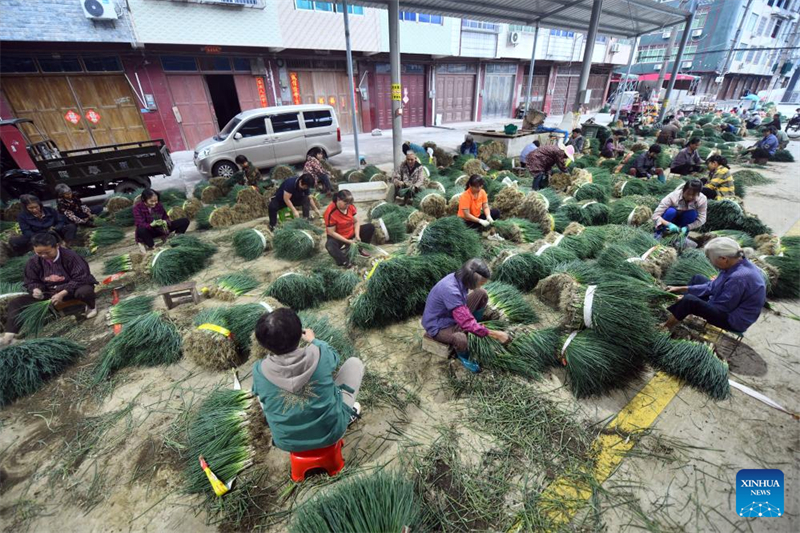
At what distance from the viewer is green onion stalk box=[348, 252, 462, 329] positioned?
3229 mm

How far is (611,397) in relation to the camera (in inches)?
103

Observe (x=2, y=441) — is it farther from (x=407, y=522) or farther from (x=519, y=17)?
(x=519, y=17)

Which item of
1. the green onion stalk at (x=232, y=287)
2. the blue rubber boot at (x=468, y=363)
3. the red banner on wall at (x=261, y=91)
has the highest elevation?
the red banner on wall at (x=261, y=91)

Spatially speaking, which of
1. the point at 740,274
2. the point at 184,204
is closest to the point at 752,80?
the point at 740,274

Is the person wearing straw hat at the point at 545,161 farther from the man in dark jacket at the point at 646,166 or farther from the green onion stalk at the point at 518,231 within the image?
the green onion stalk at the point at 518,231

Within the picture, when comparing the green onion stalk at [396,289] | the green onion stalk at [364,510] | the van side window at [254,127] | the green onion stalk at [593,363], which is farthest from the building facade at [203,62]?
the green onion stalk at [364,510]

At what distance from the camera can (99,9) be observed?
9453 mm

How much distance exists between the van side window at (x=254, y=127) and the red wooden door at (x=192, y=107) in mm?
5391

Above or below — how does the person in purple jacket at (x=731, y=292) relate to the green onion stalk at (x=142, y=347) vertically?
above

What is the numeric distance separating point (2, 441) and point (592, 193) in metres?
7.83

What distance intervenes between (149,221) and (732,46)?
165 feet

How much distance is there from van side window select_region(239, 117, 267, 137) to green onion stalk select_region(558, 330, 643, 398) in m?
9.47

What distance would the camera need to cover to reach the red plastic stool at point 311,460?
1.97 meters

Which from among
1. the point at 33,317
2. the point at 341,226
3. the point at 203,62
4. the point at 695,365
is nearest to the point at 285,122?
the point at 203,62
